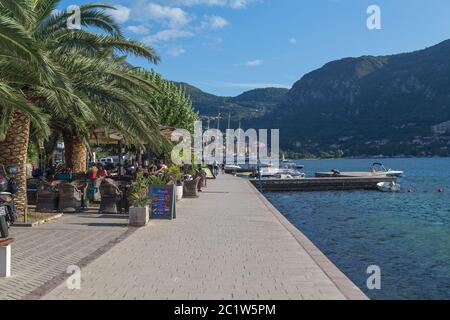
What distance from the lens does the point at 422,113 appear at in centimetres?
17800

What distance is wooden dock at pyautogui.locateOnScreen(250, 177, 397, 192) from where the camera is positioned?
4169 centimetres

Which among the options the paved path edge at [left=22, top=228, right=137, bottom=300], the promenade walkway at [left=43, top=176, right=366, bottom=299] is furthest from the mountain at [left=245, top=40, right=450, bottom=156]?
the paved path edge at [left=22, top=228, right=137, bottom=300]

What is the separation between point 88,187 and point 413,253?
992 cm

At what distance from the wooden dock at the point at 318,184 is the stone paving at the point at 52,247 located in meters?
28.5

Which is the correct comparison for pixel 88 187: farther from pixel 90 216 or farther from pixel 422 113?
pixel 422 113

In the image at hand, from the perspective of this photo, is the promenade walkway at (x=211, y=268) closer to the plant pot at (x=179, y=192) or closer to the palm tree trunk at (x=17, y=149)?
the palm tree trunk at (x=17, y=149)

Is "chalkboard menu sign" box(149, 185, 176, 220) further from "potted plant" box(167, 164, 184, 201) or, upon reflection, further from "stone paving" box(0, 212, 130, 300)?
"potted plant" box(167, 164, 184, 201)

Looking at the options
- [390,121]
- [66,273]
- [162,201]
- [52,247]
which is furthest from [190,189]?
[390,121]

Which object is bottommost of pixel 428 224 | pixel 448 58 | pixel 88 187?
pixel 428 224

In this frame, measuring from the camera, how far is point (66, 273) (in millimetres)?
7367

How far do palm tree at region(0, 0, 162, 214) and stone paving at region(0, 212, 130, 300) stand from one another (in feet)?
4.83

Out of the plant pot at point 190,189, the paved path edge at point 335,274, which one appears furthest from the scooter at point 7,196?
the plant pot at point 190,189

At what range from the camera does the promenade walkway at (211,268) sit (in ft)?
20.8
